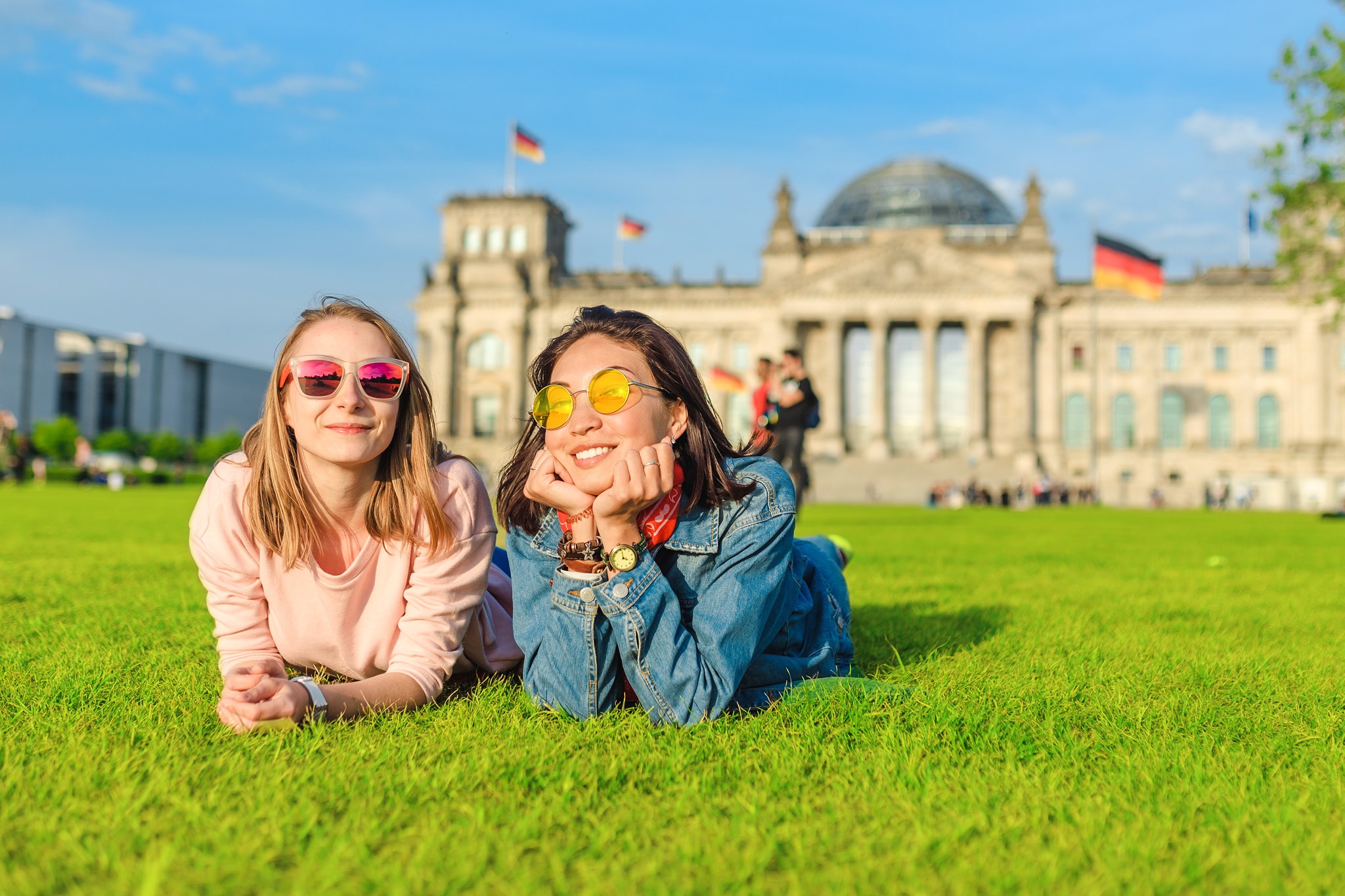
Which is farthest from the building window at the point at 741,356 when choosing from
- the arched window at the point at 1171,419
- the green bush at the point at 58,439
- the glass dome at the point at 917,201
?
the green bush at the point at 58,439

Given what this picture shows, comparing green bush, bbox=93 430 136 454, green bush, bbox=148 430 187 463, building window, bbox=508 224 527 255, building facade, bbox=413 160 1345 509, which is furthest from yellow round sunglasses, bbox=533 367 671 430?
green bush, bbox=93 430 136 454

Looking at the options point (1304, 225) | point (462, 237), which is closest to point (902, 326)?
point (462, 237)

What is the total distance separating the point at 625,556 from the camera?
3.05m

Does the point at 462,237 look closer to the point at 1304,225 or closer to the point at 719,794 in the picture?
the point at 1304,225

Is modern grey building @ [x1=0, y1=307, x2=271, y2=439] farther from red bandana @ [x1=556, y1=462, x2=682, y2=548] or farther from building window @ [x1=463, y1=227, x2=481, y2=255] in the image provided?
red bandana @ [x1=556, y1=462, x2=682, y2=548]

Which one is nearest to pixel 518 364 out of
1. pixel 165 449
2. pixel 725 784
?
pixel 165 449

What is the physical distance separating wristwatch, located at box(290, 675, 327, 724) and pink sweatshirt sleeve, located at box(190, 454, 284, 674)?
251 millimetres

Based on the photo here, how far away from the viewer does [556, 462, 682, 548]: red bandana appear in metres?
3.19

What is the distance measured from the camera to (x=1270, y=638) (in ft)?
18.8

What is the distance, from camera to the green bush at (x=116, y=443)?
78.9m

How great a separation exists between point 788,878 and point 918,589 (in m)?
6.27

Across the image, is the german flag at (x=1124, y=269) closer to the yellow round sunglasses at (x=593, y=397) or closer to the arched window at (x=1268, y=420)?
the arched window at (x=1268, y=420)

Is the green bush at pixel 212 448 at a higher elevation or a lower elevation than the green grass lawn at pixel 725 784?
higher

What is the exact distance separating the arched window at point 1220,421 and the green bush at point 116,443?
7510 cm
